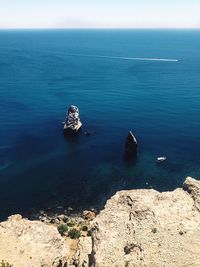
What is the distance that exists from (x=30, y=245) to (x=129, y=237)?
543 inches

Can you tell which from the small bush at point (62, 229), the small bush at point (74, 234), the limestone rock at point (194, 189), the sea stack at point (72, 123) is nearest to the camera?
the limestone rock at point (194, 189)

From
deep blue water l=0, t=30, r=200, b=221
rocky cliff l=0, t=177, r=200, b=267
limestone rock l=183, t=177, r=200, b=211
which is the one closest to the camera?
rocky cliff l=0, t=177, r=200, b=267

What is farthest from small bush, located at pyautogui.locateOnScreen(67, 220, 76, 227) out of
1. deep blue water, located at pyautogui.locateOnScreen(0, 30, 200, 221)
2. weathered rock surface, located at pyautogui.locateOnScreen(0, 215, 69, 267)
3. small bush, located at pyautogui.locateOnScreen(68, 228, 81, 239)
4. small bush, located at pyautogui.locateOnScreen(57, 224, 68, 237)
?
weathered rock surface, located at pyautogui.locateOnScreen(0, 215, 69, 267)

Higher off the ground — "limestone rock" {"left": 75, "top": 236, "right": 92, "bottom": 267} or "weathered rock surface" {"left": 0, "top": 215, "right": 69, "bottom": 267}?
"weathered rock surface" {"left": 0, "top": 215, "right": 69, "bottom": 267}

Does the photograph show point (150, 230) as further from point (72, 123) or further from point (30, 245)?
point (72, 123)

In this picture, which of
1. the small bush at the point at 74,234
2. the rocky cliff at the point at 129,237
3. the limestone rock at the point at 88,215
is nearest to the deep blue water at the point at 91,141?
the limestone rock at the point at 88,215

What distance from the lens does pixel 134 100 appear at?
158m

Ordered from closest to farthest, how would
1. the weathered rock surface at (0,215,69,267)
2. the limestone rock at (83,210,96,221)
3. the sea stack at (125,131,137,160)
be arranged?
the weathered rock surface at (0,215,69,267) → the limestone rock at (83,210,96,221) → the sea stack at (125,131,137,160)

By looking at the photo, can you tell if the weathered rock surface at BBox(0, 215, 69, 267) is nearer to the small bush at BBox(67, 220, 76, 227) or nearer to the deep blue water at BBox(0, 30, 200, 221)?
the small bush at BBox(67, 220, 76, 227)

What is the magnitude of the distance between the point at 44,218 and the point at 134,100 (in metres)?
91.0

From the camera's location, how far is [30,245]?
51.2 metres

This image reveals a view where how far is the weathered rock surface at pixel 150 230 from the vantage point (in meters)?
43.3

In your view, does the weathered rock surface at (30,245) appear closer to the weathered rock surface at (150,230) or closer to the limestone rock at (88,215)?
the weathered rock surface at (150,230)

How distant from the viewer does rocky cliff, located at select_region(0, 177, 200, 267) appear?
43719 mm
